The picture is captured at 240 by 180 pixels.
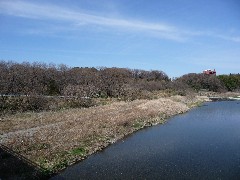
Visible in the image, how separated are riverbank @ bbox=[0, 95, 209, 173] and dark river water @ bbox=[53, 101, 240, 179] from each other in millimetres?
734

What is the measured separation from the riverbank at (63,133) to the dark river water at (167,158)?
0.73 m

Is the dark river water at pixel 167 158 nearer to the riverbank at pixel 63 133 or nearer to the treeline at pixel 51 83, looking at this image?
the riverbank at pixel 63 133

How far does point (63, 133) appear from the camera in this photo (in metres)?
20.3

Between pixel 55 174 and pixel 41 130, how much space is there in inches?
273

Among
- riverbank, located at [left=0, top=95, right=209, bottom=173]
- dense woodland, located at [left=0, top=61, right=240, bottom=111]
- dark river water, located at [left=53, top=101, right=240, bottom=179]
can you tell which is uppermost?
dense woodland, located at [left=0, top=61, right=240, bottom=111]

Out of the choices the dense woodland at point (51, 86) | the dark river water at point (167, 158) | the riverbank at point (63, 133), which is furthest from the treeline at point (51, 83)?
the dark river water at point (167, 158)

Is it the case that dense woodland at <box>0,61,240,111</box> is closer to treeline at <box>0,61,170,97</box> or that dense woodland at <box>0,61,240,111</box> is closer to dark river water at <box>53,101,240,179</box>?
treeline at <box>0,61,170,97</box>

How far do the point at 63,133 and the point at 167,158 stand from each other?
6.87 m

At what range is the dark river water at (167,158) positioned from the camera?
14430mm

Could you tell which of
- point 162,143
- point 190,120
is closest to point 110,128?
point 162,143

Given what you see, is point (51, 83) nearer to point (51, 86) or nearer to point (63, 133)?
point (51, 86)

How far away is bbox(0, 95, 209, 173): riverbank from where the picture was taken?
1605 cm

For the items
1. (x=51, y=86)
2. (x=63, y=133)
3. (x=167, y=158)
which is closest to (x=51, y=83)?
(x=51, y=86)

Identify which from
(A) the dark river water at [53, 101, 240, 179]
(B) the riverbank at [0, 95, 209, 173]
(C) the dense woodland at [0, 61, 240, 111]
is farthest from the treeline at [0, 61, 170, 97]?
(A) the dark river water at [53, 101, 240, 179]
